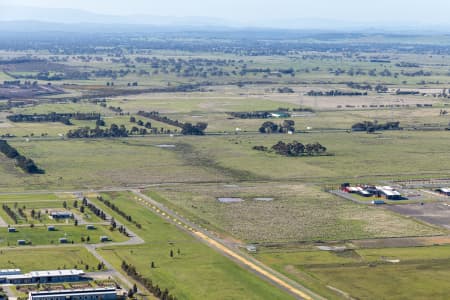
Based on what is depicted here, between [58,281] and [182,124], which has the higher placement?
[58,281]

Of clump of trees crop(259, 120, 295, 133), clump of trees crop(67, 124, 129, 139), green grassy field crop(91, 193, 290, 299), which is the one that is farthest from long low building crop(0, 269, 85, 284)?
clump of trees crop(259, 120, 295, 133)

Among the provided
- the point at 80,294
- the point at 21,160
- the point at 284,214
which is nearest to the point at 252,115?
the point at 21,160

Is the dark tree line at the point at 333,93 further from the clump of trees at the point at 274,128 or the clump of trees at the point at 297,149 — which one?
the clump of trees at the point at 297,149

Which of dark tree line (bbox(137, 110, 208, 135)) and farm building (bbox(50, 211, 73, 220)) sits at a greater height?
farm building (bbox(50, 211, 73, 220))

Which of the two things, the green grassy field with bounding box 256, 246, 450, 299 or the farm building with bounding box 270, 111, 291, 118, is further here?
the farm building with bounding box 270, 111, 291, 118

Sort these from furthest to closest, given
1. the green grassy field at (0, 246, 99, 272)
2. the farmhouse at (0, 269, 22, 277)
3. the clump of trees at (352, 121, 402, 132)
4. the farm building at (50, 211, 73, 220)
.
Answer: the clump of trees at (352, 121, 402, 132) → the farm building at (50, 211, 73, 220) → the green grassy field at (0, 246, 99, 272) → the farmhouse at (0, 269, 22, 277)

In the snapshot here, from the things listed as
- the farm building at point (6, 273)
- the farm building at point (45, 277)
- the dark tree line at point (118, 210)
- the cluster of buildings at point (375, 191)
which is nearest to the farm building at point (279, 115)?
the cluster of buildings at point (375, 191)

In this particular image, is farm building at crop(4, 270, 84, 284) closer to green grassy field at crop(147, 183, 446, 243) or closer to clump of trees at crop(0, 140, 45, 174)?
green grassy field at crop(147, 183, 446, 243)

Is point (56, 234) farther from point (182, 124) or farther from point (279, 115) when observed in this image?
point (279, 115)
